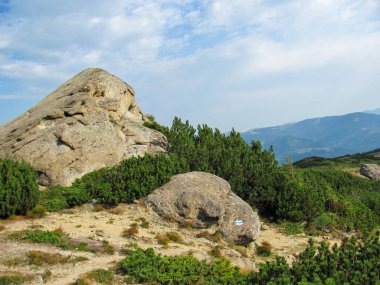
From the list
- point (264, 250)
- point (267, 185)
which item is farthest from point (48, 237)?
point (267, 185)

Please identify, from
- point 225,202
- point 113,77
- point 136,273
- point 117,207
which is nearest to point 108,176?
point 117,207

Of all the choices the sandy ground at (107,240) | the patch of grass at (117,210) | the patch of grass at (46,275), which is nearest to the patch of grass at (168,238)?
the sandy ground at (107,240)

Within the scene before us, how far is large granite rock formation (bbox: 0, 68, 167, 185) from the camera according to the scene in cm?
2567

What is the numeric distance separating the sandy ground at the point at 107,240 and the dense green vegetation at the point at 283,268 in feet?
4.72

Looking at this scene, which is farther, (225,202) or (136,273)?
(225,202)

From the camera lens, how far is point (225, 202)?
20.9 metres

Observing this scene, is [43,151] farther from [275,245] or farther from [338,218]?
[338,218]

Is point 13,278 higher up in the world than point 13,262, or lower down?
lower down

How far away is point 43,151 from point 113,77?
35.9 ft

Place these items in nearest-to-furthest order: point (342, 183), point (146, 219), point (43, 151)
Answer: point (146, 219) < point (43, 151) < point (342, 183)

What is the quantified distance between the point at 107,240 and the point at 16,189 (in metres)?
5.79

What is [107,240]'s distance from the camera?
16.6 metres

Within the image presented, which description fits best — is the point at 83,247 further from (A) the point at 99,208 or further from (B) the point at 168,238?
(A) the point at 99,208

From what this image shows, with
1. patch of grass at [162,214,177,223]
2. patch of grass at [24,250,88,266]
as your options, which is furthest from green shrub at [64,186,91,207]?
patch of grass at [24,250,88,266]
